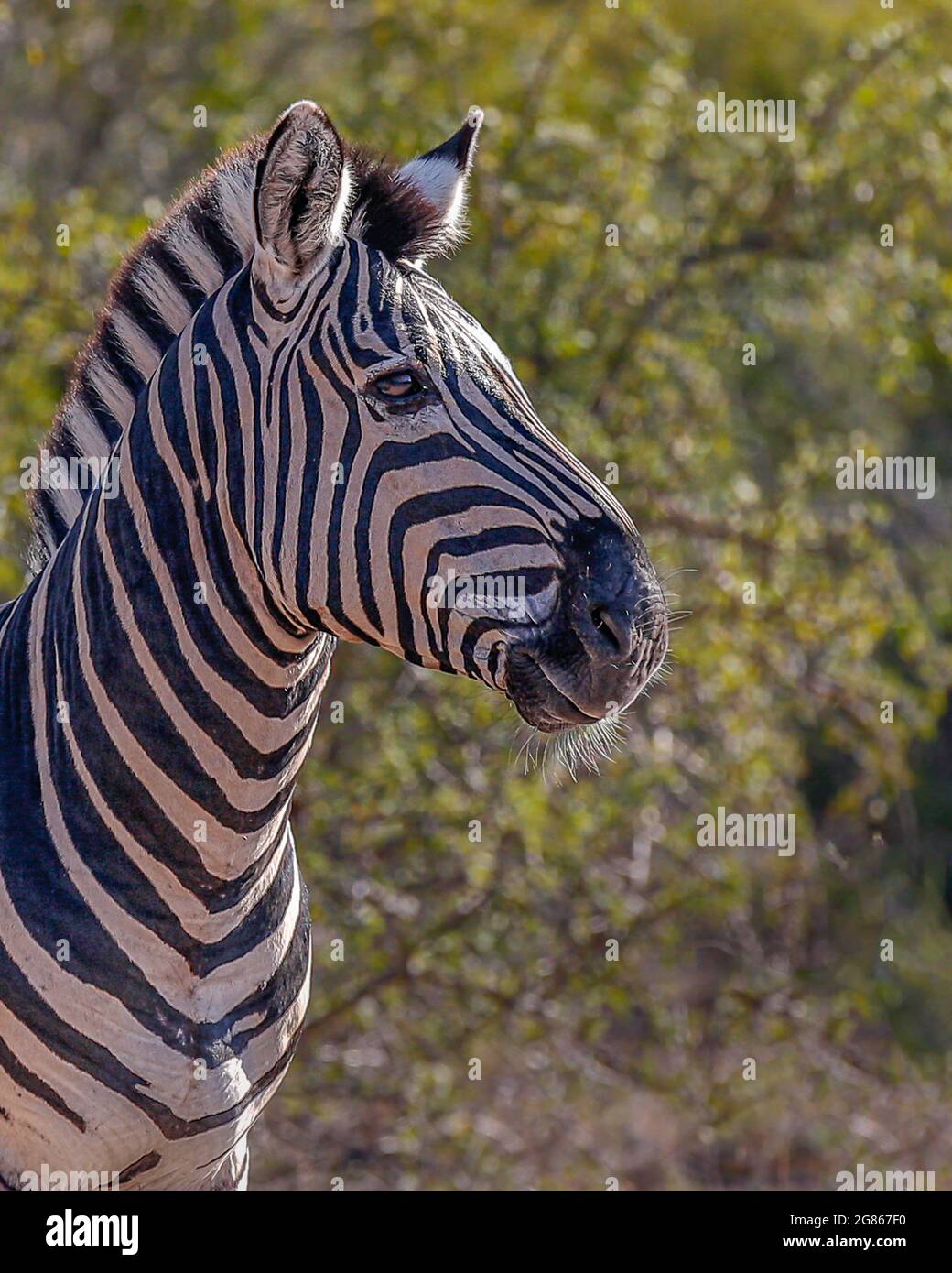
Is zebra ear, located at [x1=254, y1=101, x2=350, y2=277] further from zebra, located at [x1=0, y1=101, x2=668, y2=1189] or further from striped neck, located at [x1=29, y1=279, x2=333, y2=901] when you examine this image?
striped neck, located at [x1=29, y1=279, x2=333, y2=901]

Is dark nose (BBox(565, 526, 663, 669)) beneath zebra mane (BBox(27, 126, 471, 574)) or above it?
beneath

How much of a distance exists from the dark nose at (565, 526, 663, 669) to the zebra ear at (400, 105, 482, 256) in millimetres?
761

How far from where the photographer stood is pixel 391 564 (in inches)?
103

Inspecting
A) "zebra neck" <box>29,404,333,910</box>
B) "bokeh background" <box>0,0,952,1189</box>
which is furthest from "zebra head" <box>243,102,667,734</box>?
"bokeh background" <box>0,0,952,1189</box>

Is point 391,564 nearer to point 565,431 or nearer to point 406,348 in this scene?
point 406,348

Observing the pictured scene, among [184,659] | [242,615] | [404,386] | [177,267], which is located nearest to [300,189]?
[404,386]

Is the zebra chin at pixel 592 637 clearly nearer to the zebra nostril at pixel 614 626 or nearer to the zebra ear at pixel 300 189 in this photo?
the zebra nostril at pixel 614 626

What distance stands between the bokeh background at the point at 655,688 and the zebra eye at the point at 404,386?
2832mm

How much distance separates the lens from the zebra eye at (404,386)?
2.60 meters

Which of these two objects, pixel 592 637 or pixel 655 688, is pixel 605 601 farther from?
pixel 655 688

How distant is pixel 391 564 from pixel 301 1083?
3820mm

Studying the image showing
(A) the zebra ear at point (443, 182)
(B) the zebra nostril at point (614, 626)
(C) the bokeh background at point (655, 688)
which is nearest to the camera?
(B) the zebra nostril at point (614, 626)

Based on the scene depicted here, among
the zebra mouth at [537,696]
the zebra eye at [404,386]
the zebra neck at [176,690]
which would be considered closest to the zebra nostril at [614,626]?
the zebra mouth at [537,696]

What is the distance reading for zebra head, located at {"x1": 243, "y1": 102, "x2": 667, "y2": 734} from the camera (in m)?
2.50
